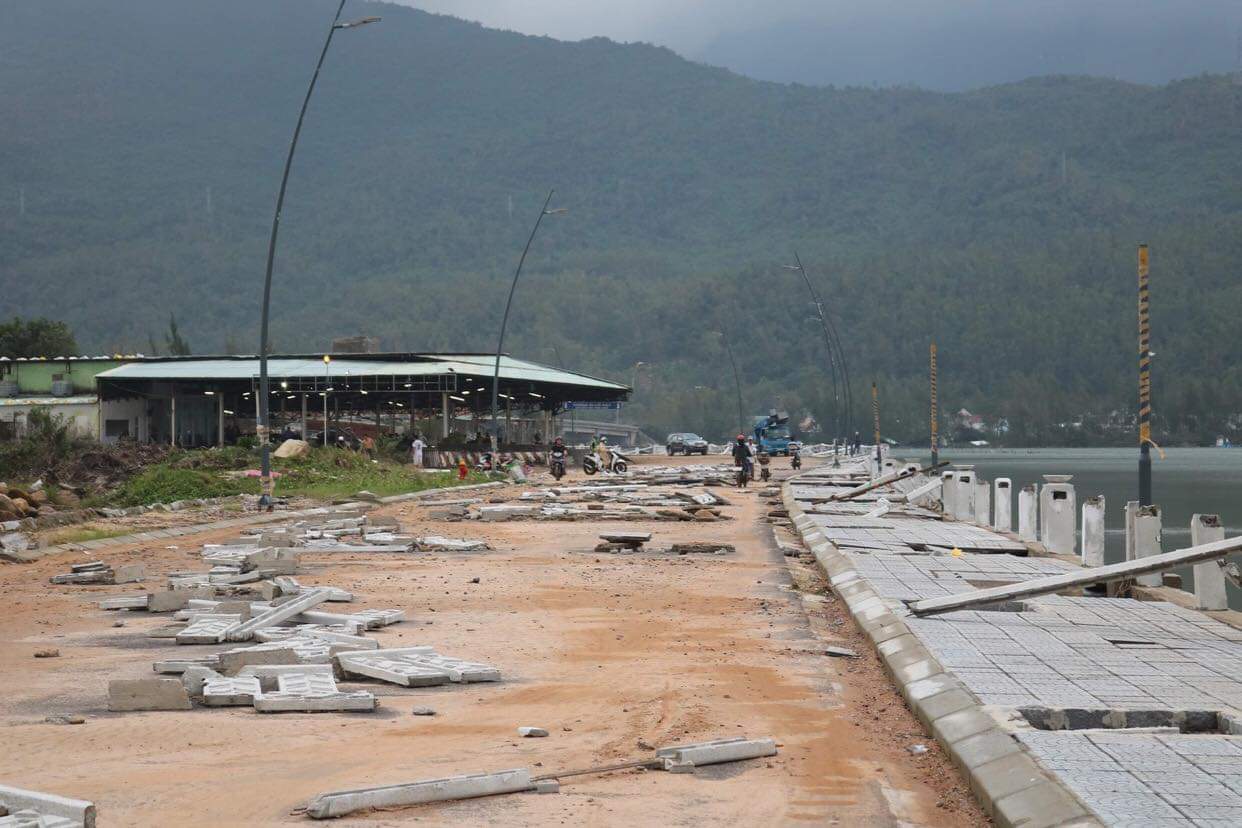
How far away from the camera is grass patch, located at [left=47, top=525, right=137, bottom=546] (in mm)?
24844

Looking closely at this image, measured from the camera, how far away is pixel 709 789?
287 inches

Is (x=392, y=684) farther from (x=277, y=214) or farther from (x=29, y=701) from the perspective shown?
(x=277, y=214)

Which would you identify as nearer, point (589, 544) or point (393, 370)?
point (589, 544)

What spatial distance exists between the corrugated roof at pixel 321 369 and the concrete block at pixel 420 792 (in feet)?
200

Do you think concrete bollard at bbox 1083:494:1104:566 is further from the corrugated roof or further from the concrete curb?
the corrugated roof

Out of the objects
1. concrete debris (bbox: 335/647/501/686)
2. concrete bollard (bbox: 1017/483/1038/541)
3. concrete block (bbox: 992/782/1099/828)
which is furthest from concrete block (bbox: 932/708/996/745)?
concrete bollard (bbox: 1017/483/1038/541)

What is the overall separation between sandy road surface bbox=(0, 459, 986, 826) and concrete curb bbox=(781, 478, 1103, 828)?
0.44 feet

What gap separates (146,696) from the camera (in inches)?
364

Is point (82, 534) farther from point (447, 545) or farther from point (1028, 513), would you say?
point (1028, 513)

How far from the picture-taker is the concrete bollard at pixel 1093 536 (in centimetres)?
1981

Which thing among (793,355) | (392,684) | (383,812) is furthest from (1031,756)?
(793,355)

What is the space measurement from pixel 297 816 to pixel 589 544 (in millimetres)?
18254

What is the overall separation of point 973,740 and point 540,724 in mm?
2432

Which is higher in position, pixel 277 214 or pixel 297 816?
pixel 277 214
